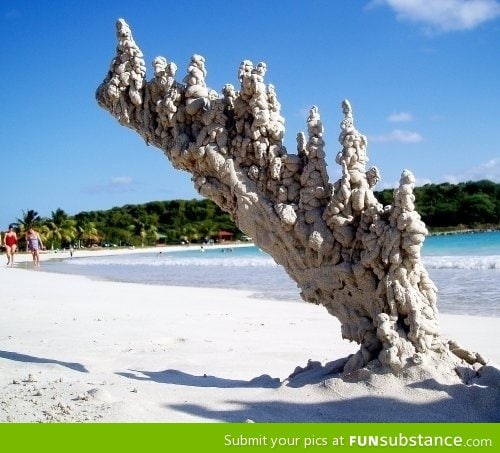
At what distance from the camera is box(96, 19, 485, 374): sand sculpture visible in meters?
4.12

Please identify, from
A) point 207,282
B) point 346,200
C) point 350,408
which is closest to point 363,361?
point 350,408

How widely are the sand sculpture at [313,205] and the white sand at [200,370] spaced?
0.29 metres

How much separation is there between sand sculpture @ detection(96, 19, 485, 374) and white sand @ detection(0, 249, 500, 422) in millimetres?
294

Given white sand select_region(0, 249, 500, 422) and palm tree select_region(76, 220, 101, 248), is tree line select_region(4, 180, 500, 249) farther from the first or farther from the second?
white sand select_region(0, 249, 500, 422)

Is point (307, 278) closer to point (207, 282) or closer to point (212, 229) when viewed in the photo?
point (207, 282)

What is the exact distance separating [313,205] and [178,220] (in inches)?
3339

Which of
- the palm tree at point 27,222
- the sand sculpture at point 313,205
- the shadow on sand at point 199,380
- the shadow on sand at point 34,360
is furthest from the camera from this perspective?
the palm tree at point 27,222

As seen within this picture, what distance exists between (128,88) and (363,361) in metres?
3.07
